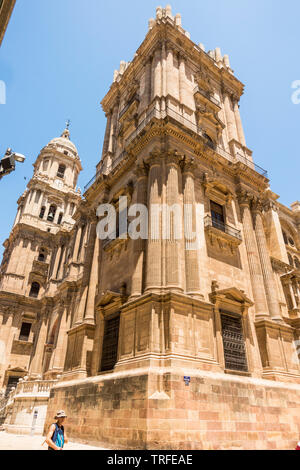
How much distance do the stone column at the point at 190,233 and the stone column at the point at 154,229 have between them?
1.43m

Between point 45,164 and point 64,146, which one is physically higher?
point 64,146

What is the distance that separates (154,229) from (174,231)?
95 centimetres

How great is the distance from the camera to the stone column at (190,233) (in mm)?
13656

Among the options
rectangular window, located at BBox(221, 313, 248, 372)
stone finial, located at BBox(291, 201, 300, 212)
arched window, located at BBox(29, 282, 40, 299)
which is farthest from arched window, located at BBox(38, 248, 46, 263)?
rectangular window, located at BBox(221, 313, 248, 372)

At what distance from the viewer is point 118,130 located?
24.8 m

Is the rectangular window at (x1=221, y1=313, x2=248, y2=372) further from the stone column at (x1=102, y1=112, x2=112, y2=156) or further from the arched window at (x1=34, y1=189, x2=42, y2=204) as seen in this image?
the arched window at (x1=34, y1=189, x2=42, y2=204)

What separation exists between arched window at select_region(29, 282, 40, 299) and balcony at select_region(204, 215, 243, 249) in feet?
104

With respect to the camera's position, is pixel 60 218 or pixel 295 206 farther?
pixel 60 218

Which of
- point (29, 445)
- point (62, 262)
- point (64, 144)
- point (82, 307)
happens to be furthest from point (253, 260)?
point (64, 144)

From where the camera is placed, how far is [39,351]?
34.0 m

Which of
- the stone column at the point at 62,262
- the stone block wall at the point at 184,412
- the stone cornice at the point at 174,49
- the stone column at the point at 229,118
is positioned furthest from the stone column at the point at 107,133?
the stone column at the point at 62,262

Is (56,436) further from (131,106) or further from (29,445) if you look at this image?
(131,106)

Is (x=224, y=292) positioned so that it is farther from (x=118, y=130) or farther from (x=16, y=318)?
(x=16, y=318)
